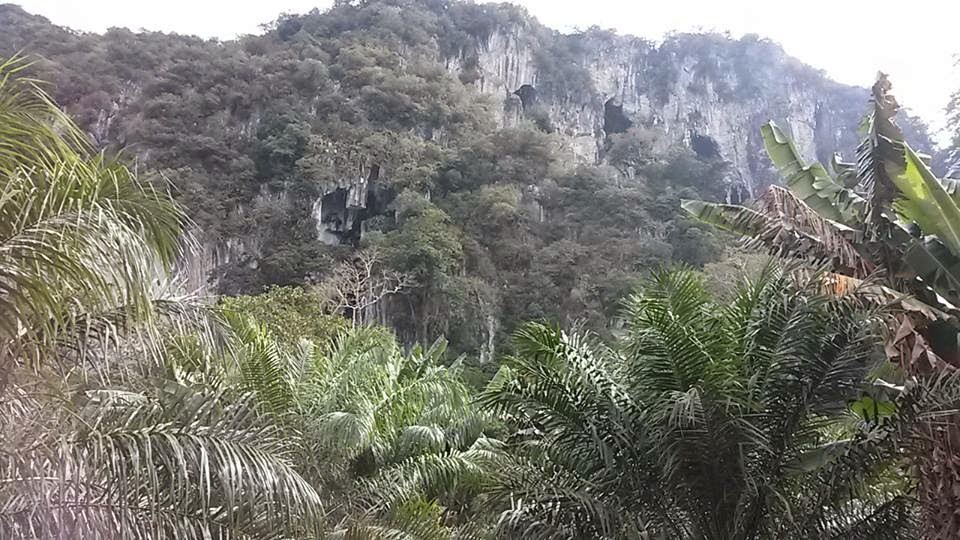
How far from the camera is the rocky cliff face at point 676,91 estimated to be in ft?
148

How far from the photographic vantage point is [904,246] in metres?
5.48

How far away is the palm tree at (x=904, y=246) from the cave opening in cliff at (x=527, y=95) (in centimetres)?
3991

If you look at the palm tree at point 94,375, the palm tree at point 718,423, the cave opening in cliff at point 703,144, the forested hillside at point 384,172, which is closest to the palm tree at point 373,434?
the palm tree at point 718,423

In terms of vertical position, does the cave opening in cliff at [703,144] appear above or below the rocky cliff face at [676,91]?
below

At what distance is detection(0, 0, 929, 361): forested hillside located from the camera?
26688 millimetres

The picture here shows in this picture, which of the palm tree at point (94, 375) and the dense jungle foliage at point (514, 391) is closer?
the palm tree at point (94, 375)

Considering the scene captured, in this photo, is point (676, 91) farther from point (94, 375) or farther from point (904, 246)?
point (94, 375)

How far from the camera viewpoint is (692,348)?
228 inches

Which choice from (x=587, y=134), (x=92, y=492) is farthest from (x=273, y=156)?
(x=92, y=492)

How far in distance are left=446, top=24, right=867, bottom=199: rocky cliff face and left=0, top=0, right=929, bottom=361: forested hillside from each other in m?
3.04

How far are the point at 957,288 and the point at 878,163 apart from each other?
1.05 meters

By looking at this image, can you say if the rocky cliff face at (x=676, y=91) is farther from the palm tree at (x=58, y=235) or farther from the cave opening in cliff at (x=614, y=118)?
the palm tree at (x=58, y=235)

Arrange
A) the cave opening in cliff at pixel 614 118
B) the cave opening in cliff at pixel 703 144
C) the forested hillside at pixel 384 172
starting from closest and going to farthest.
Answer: the forested hillside at pixel 384 172 < the cave opening in cliff at pixel 614 118 < the cave opening in cliff at pixel 703 144

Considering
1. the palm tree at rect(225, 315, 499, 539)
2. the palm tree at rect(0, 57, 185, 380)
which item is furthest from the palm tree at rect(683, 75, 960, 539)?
the palm tree at rect(0, 57, 185, 380)
